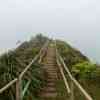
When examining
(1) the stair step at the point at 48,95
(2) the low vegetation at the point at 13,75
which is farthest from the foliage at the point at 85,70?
(1) the stair step at the point at 48,95

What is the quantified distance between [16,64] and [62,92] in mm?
1424

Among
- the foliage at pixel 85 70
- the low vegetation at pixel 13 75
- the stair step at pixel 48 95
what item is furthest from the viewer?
the foliage at pixel 85 70

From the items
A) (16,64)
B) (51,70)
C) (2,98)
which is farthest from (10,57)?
(51,70)

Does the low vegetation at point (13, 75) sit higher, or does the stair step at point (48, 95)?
the low vegetation at point (13, 75)

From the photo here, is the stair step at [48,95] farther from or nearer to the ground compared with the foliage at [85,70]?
nearer to the ground

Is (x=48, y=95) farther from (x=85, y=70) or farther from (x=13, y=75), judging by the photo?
(x=85, y=70)

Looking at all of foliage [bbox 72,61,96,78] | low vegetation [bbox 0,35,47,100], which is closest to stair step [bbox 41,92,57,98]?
low vegetation [bbox 0,35,47,100]

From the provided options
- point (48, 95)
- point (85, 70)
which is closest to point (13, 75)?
point (48, 95)

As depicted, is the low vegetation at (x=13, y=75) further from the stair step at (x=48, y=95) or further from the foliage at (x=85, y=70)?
the foliage at (x=85, y=70)

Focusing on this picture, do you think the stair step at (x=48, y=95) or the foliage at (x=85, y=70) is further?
the foliage at (x=85, y=70)

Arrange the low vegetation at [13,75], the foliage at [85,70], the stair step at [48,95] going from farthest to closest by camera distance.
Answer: the foliage at [85,70] < the stair step at [48,95] < the low vegetation at [13,75]

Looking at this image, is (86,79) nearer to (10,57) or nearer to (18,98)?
(10,57)

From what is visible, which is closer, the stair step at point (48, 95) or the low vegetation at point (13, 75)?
the low vegetation at point (13, 75)

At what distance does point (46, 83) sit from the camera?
10.1m
